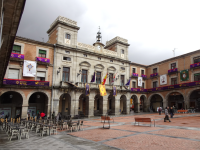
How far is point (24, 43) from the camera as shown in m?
23.3

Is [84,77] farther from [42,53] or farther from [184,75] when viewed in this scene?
[184,75]

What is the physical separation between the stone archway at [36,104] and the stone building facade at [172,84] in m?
20.1

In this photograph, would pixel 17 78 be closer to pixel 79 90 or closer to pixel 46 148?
pixel 79 90

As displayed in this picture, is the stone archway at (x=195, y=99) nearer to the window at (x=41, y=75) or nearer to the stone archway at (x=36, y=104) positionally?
the stone archway at (x=36, y=104)

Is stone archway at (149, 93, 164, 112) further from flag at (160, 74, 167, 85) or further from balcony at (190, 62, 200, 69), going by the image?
balcony at (190, 62, 200, 69)

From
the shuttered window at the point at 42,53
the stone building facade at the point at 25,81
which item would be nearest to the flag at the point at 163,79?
the stone building facade at the point at 25,81

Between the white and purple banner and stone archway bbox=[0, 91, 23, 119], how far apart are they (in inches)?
156

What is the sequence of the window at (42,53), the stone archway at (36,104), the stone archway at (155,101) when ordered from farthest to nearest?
the stone archway at (155,101) → the stone archway at (36,104) → the window at (42,53)

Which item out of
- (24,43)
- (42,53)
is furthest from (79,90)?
(24,43)

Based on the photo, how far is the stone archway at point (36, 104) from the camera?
25.0m

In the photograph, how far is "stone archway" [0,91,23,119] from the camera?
74.4 ft

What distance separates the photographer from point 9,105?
23359 millimetres

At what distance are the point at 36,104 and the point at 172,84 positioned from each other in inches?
1134

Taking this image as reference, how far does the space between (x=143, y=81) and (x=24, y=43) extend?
2938 centimetres
